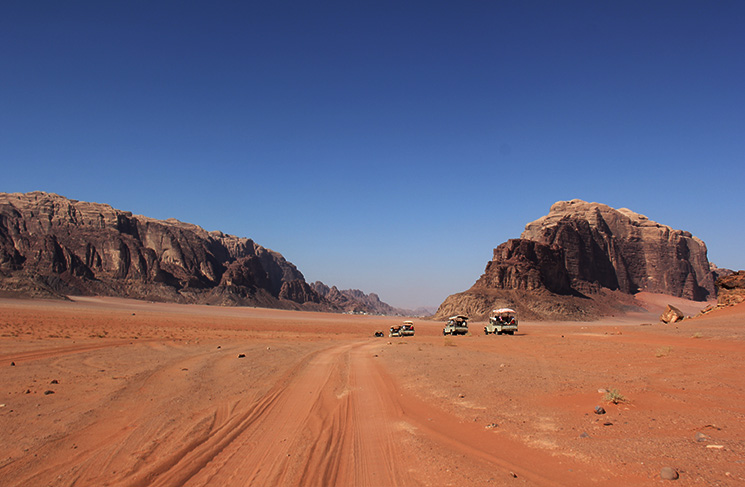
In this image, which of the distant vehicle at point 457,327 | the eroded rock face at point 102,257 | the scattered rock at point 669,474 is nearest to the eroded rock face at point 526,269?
the distant vehicle at point 457,327

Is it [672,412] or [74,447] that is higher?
[672,412]

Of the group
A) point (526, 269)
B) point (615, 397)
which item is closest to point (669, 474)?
point (615, 397)

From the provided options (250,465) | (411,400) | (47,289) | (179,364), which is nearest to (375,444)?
(250,465)

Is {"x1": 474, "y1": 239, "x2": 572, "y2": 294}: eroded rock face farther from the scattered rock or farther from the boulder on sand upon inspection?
the scattered rock

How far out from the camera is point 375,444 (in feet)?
21.9

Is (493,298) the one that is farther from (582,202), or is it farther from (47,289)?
(47,289)

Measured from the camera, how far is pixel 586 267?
437 ft

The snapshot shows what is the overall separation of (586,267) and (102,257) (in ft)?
584

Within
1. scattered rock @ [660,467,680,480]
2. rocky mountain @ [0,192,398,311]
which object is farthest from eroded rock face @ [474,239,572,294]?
scattered rock @ [660,467,680,480]

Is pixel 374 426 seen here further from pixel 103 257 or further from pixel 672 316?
pixel 103 257

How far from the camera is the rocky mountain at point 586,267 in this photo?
104000 mm

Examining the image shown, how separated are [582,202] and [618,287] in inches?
1527

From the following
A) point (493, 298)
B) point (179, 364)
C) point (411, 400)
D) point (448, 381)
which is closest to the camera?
point (411, 400)

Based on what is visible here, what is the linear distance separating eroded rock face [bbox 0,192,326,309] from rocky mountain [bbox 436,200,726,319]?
358 feet
